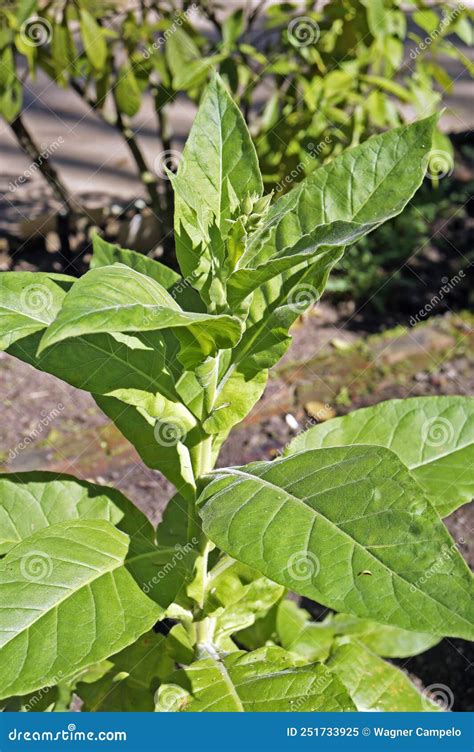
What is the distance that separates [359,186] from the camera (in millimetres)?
1680

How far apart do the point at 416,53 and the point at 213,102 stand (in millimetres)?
3363

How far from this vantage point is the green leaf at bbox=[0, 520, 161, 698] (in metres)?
1.43

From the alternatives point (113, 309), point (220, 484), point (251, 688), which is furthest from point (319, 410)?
point (113, 309)

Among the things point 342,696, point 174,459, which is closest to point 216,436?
point 174,459

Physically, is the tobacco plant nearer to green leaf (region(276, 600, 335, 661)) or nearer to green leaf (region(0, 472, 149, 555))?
green leaf (region(0, 472, 149, 555))

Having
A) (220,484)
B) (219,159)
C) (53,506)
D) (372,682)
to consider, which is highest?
(219,159)

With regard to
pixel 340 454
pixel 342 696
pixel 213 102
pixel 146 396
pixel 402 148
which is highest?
pixel 402 148

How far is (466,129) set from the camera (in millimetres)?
7035

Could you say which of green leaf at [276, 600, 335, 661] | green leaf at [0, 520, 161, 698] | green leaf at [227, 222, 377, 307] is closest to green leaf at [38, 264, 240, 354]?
green leaf at [227, 222, 377, 307]

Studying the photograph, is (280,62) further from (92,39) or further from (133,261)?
(133,261)

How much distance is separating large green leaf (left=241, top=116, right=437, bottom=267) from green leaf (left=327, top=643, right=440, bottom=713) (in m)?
1.19

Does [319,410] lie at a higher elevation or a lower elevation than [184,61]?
lower

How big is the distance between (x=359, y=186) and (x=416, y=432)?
25.4 inches
